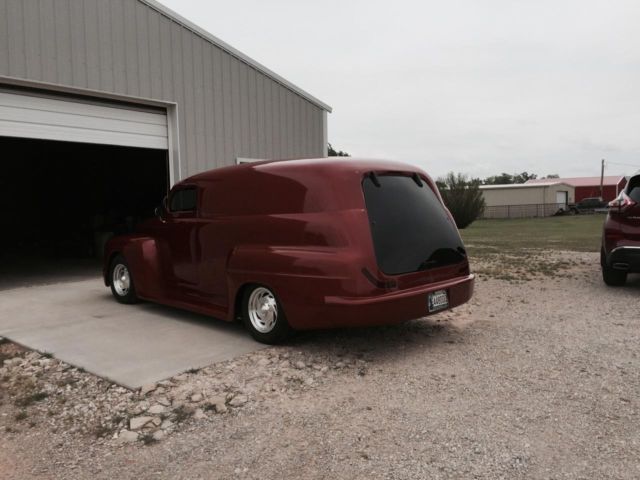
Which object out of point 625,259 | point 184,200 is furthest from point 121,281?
point 625,259

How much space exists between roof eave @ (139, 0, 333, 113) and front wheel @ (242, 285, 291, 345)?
651cm

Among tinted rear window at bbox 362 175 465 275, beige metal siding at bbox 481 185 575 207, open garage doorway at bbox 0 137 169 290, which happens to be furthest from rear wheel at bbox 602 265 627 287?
beige metal siding at bbox 481 185 575 207

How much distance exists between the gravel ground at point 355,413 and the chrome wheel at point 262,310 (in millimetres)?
300

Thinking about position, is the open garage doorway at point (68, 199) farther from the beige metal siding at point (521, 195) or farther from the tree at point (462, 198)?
the beige metal siding at point (521, 195)

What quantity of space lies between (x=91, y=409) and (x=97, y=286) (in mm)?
5626

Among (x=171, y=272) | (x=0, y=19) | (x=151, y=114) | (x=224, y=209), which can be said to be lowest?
(x=171, y=272)

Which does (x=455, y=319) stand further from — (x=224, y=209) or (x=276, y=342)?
(x=224, y=209)

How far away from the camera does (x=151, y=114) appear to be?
1004 centimetres

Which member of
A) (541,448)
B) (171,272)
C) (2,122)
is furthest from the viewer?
(2,122)

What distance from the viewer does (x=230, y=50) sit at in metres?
10.8

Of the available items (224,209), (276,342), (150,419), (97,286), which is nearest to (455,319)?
(276,342)

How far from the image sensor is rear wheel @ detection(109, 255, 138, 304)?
7.14 m

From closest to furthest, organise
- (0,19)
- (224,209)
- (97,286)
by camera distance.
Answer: (224,209), (0,19), (97,286)

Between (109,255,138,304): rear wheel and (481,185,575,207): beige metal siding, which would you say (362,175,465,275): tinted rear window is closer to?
(109,255,138,304): rear wheel
